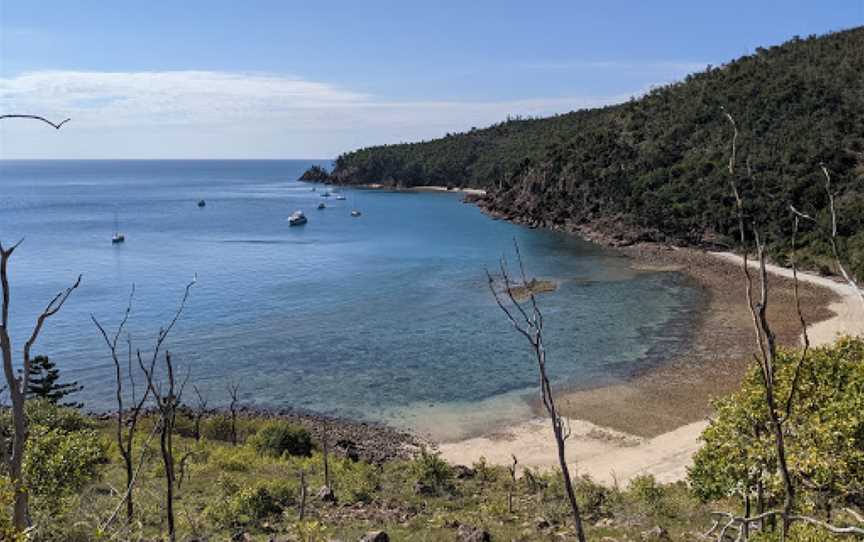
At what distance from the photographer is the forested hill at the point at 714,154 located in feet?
233

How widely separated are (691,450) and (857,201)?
50695 millimetres

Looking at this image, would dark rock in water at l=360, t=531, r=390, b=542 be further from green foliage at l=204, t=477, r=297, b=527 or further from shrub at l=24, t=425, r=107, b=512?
shrub at l=24, t=425, r=107, b=512

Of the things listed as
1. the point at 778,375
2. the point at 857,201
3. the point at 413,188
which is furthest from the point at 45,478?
the point at 413,188

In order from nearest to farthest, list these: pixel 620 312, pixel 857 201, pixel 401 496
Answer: pixel 401 496, pixel 620 312, pixel 857 201

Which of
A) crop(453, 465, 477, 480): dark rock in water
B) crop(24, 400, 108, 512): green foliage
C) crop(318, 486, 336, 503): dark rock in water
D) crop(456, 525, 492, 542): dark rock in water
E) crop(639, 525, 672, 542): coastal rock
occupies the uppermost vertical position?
crop(24, 400, 108, 512): green foliage

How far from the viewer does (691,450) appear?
1087 inches

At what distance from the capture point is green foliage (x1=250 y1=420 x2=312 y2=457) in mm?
27828

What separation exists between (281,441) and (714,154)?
7441 cm

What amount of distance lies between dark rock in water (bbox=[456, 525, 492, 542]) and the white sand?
1057 cm

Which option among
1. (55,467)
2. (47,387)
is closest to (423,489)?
(55,467)

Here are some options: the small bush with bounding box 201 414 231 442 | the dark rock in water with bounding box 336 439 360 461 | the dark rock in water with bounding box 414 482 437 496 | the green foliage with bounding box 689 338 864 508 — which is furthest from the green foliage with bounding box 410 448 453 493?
the small bush with bounding box 201 414 231 442

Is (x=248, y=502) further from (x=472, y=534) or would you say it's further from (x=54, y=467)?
(x=472, y=534)

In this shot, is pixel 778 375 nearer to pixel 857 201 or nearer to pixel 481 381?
pixel 481 381

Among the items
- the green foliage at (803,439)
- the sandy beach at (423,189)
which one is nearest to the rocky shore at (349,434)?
the green foliage at (803,439)
